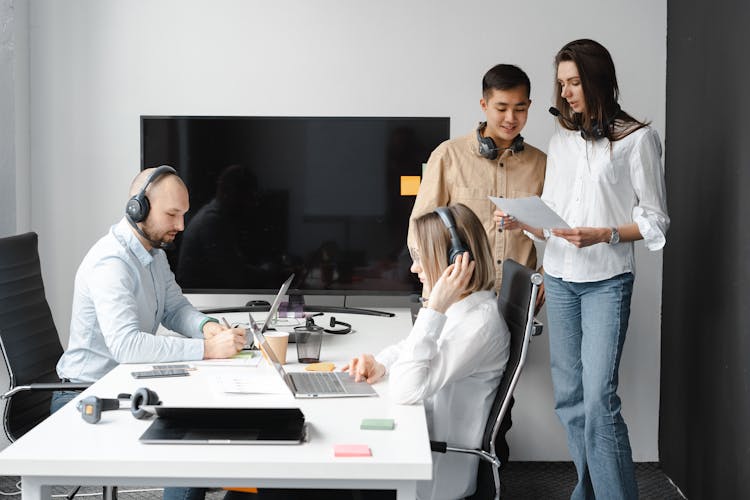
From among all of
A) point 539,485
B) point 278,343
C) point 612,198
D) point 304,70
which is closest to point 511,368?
point 278,343

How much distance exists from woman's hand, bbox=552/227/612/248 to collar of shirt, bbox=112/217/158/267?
4.37ft

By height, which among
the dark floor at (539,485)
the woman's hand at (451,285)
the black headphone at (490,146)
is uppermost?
the black headphone at (490,146)

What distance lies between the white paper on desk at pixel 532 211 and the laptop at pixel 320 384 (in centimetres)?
83

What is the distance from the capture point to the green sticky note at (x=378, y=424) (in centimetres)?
171

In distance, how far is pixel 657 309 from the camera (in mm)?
3891

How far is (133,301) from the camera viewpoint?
2398 millimetres

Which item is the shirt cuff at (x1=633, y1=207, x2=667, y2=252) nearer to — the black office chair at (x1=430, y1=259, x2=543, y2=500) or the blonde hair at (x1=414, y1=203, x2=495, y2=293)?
the black office chair at (x1=430, y1=259, x2=543, y2=500)

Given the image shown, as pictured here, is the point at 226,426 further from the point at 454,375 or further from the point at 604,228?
the point at 604,228

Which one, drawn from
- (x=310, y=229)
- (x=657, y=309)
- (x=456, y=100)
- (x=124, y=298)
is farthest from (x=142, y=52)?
(x=657, y=309)

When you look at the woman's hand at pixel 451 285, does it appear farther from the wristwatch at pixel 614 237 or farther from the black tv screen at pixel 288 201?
the black tv screen at pixel 288 201

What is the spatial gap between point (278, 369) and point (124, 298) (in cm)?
60

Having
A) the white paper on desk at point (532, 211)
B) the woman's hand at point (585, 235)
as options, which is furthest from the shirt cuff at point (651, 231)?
the white paper on desk at point (532, 211)

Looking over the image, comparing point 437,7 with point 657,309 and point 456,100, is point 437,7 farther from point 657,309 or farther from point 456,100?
point 657,309

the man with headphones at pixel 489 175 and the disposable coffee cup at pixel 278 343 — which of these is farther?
the man with headphones at pixel 489 175
